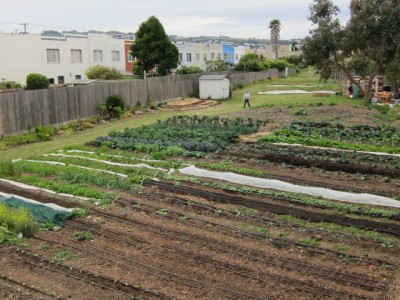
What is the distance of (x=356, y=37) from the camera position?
27.4m

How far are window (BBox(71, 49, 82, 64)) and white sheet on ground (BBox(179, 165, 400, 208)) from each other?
31150 millimetres

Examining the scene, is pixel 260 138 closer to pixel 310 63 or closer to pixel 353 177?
pixel 353 177

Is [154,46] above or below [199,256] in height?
above

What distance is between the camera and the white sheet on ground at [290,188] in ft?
36.0

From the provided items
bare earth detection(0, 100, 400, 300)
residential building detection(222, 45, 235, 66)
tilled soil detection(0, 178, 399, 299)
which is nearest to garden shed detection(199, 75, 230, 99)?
bare earth detection(0, 100, 400, 300)

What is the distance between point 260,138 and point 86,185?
7.80 metres

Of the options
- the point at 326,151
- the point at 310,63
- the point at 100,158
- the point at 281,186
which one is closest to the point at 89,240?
the point at 281,186

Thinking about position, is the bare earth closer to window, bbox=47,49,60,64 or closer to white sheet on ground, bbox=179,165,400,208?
white sheet on ground, bbox=179,165,400,208

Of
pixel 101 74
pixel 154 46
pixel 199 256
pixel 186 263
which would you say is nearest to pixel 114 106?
pixel 154 46

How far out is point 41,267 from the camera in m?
7.99

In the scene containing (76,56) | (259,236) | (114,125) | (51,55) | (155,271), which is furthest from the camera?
(76,56)

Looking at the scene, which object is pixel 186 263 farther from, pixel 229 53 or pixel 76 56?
pixel 229 53

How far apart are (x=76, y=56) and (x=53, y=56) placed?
3.29 m

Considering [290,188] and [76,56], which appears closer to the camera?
[290,188]
